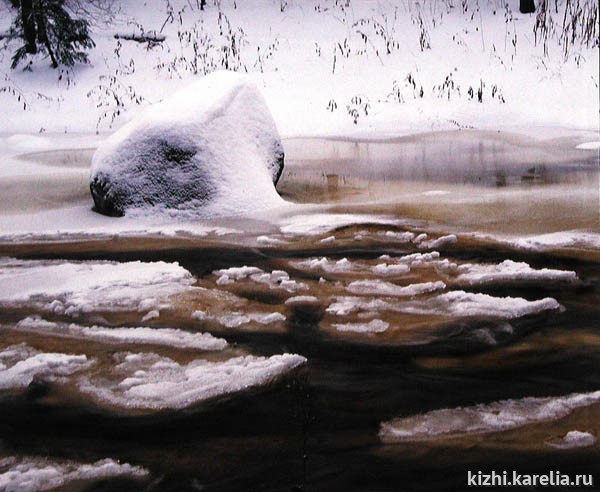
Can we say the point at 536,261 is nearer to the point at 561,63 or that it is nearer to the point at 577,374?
the point at 577,374

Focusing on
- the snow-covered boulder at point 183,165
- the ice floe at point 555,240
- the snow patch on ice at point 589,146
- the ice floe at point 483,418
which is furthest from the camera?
the snow patch on ice at point 589,146

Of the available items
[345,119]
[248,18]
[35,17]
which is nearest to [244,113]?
[345,119]

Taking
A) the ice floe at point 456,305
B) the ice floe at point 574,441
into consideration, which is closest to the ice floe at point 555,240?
the ice floe at point 456,305

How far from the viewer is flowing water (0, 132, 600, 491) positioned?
179 cm

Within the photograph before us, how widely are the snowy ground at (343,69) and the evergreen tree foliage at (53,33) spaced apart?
0.26 meters

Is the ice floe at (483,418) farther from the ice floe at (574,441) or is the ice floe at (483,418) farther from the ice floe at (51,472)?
the ice floe at (51,472)

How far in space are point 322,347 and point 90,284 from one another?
4.15 ft

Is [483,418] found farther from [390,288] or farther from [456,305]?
[390,288]

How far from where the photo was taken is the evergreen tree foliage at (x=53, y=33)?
1075cm

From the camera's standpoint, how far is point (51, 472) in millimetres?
1741

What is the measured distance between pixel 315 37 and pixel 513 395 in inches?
425

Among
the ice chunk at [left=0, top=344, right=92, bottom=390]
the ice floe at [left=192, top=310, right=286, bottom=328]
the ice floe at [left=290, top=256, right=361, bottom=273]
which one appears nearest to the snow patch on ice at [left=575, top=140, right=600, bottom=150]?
the ice floe at [left=290, top=256, right=361, bottom=273]

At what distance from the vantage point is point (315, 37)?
12055 millimetres

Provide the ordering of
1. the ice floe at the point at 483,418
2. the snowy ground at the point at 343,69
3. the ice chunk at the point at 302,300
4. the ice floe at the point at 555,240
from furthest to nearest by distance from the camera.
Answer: the snowy ground at the point at 343,69, the ice floe at the point at 555,240, the ice chunk at the point at 302,300, the ice floe at the point at 483,418
